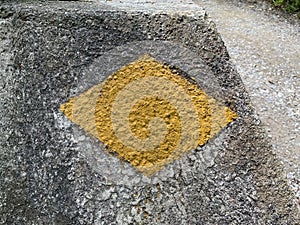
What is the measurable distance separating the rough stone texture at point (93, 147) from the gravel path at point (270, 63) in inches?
23.1

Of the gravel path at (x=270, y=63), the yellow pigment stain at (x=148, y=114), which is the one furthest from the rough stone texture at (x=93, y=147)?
the gravel path at (x=270, y=63)

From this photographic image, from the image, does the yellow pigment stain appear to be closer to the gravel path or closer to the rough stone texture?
the rough stone texture

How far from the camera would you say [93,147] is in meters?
0.80

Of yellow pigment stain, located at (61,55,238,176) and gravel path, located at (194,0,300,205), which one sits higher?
yellow pigment stain, located at (61,55,238,176)

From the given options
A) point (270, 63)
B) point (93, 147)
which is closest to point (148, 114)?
point (93, 147)

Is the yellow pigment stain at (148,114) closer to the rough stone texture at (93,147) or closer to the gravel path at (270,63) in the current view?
the rough stone texture at (93,147)

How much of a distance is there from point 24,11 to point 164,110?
330 mm

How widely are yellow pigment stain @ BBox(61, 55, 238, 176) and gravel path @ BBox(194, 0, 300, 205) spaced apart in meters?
0.64

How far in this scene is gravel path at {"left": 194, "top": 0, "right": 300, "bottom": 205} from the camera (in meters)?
1.53

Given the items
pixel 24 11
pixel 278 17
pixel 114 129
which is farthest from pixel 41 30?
pixel 278 17

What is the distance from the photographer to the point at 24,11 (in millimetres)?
868

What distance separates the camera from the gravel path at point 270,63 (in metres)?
1.53

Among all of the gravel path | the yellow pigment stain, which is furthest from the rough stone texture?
the gravel path

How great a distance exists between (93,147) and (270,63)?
1.21 metres
